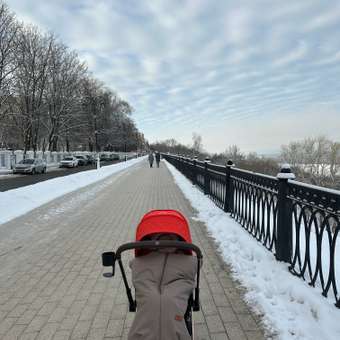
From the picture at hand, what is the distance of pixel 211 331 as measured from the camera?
10.4 ft

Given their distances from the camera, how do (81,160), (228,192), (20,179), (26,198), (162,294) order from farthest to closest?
(81,160), (20,179), (26,198), (228,192), (162,294)

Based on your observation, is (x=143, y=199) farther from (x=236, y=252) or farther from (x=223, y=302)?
(x=223, y=302)

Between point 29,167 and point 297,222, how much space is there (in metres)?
31.4

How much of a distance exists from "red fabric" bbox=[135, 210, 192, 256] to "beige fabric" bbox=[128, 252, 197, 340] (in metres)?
0.17

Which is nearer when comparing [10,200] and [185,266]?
[185,266]

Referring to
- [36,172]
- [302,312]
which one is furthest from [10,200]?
[36,172]

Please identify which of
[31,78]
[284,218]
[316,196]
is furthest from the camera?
[31,78]

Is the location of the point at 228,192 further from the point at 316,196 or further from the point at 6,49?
the point at 6,49

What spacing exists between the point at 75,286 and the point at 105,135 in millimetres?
80875

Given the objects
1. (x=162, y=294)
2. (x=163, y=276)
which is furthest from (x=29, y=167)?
(x=162, y=294)

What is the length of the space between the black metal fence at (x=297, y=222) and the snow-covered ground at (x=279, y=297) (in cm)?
16

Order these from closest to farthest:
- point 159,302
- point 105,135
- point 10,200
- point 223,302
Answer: point 159,302, point 223,302, point 10,200, point 105,135

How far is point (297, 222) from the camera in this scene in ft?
13.5

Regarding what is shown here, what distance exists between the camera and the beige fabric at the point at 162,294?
2021 millimetres
